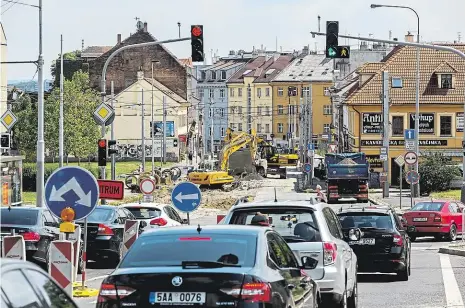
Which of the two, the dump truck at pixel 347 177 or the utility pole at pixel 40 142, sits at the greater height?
the utility pole at pixel 40 142

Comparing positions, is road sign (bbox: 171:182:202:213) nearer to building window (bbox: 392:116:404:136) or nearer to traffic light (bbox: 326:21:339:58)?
traffic light (bbox: 326:21:339:58)

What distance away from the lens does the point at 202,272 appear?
9.73m

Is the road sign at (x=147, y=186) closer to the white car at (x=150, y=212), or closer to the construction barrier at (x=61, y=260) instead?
the white car at (x=150, y=212)

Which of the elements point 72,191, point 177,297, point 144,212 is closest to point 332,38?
point 144,212

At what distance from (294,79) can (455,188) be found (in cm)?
8418

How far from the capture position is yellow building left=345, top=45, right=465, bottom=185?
84688mm

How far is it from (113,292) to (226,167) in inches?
2944

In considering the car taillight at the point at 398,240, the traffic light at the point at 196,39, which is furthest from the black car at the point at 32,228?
the traffic light at the point at 196,39

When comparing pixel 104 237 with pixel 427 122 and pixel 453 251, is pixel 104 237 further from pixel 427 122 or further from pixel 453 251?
pixel 427 122

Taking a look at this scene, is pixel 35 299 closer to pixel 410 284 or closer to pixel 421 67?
pixel 410 284

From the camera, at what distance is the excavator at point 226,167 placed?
76.2 metres

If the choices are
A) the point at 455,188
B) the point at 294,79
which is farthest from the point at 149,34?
the point at 455,188

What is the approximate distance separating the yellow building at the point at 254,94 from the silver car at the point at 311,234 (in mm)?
144866

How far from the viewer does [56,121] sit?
9538cm
